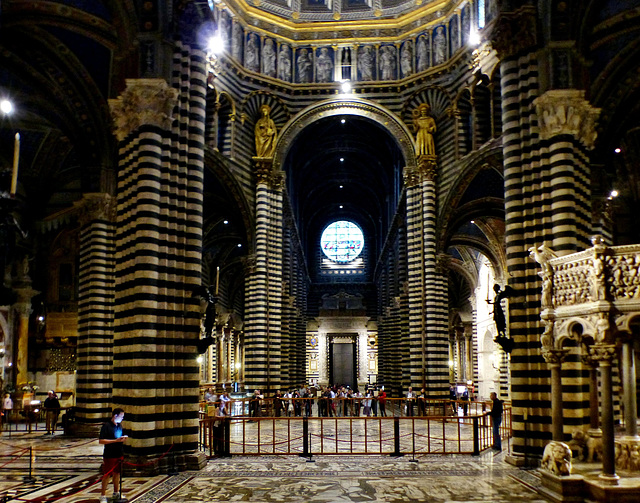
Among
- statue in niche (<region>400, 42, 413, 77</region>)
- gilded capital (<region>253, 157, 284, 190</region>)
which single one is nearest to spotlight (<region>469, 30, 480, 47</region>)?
statue in niche (<region>400, 42, 413, 77</region>)

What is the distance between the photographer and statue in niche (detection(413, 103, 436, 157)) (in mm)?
30094

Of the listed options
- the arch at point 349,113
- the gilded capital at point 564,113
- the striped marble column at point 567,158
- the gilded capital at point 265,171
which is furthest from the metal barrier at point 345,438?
the arch at point 349,113

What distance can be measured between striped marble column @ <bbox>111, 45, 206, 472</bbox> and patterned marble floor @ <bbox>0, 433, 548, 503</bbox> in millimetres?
1201

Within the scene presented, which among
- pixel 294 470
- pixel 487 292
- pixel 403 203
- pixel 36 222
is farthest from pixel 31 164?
pixel 487 292

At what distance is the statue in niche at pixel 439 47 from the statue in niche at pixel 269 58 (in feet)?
24.6

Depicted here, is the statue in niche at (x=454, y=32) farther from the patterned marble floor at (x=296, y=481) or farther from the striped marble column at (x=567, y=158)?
the patterned marble floor at (x=296, y=481)

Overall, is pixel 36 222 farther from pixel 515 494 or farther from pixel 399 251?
pixel 515 494

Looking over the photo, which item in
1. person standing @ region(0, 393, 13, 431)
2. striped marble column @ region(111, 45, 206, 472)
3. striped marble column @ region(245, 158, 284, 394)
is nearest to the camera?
striped marble column @ region(111, 45, 206, 472)

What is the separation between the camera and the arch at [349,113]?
1213 inches

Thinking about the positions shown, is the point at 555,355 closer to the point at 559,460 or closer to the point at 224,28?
the point at 559,460

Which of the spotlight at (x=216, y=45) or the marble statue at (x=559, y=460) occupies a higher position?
the spotlight at (x=216, y=45)

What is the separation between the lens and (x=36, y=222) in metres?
30.0

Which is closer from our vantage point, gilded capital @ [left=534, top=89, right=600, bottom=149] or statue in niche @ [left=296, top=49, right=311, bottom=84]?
gilded capital @ [left=534, top=89, right=600, bottom=149]

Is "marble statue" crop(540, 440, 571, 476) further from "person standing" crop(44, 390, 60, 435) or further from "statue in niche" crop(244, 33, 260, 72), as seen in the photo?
"statue in niche" crop(244, 33, 260, 72)
